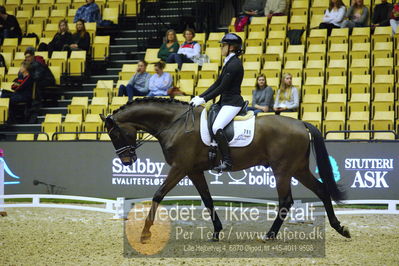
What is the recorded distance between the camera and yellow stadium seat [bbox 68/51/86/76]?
16.0m

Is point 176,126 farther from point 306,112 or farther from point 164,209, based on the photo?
point 306,112

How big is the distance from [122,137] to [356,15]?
8696 mm

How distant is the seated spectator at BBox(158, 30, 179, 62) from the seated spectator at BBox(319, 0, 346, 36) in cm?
352

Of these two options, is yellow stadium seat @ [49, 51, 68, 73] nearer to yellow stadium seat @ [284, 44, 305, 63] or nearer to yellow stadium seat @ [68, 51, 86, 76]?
yellow stadium seat @ [68, 51, 86, 76]

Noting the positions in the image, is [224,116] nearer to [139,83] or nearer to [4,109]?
[139,83]

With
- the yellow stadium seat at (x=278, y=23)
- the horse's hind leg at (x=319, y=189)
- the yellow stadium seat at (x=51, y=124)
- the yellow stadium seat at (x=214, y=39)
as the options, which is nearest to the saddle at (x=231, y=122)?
the horse's hind leg at (x=319, y=189)

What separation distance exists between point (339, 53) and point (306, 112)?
2232 mm

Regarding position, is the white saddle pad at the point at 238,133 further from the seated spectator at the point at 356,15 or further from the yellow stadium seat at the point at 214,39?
the seated spectator at the point at 356,15

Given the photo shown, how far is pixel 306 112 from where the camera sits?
1255 cm

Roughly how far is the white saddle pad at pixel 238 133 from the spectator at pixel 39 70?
7.96 meters

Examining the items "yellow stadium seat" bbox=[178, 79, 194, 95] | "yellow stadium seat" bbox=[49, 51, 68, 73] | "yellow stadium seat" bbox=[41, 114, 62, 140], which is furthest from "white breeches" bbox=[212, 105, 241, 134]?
"yellow stadium seat" bbox=[49, 51, 68, 73]

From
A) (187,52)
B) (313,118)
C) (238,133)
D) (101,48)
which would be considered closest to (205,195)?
(238,133)

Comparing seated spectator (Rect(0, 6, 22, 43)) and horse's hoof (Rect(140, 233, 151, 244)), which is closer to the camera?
horse's hoof (Rect(140, 233, 151, 244))

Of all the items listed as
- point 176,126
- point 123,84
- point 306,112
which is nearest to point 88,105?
point 123,84
